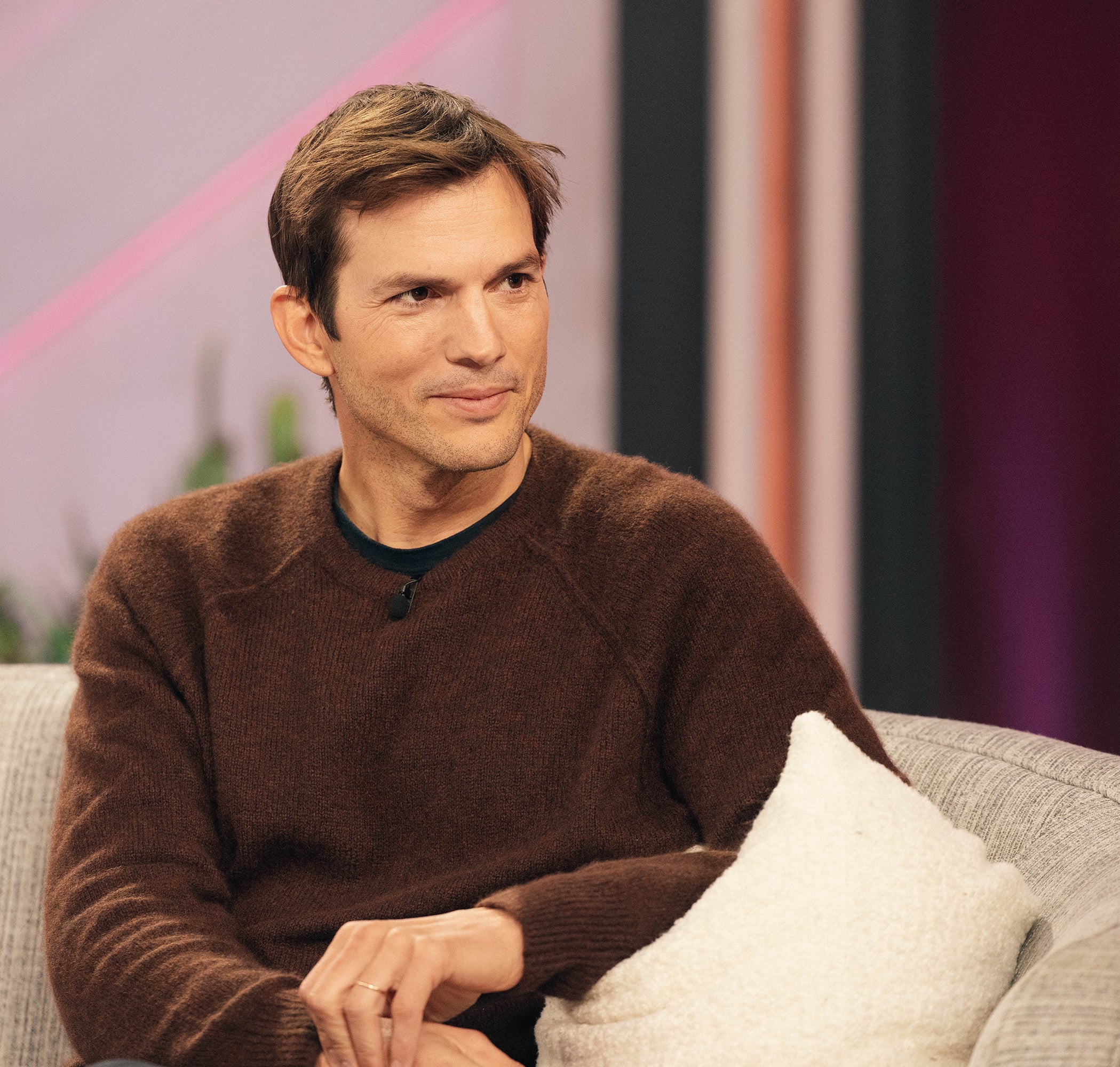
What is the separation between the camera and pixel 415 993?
102 centimetres

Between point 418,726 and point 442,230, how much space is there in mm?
483

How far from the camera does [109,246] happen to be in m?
3.20

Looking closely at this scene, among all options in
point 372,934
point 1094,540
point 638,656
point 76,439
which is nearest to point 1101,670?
point 1094,540

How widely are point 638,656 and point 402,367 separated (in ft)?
1.19

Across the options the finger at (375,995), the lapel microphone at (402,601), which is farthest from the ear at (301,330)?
the finger at (375,995)

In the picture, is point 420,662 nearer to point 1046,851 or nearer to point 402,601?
point 402,601

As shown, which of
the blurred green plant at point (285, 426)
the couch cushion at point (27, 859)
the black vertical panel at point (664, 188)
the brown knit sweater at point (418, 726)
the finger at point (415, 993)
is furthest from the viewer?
the blurred green plant at point (285, 426)

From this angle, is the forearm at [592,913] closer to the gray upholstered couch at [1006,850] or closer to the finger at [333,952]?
the finger at [333,952]

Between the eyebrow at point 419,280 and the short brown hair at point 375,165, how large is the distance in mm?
72

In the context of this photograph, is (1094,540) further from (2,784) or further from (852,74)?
(2,784)

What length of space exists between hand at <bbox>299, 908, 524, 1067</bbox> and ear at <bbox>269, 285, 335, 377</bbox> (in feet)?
2.08

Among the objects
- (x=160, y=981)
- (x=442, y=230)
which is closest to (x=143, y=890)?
(x=160, y=981)

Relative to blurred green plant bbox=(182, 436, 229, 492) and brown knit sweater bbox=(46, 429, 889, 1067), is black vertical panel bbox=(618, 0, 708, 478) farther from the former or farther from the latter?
brown knit sweater bbox=(46, 429, 889, 1067)

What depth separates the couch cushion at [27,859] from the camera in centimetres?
156
